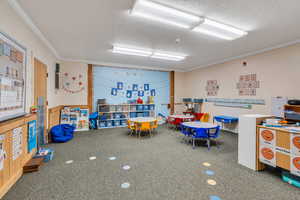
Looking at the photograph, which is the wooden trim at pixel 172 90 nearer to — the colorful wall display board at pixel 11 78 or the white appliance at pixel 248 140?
the white appliance at pixel 248 140

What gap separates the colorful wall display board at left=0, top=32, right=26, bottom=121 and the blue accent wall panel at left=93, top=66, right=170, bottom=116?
3.66 m

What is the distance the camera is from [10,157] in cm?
210

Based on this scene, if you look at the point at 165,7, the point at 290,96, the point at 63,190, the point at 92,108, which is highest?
the point at 165,7

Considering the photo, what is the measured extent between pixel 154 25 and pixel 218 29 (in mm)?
1453

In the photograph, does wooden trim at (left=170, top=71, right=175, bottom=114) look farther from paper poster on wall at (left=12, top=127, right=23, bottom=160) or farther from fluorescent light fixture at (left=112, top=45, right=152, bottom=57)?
paper poster on wall at (left=12, top=127, right=23, bottom=160)

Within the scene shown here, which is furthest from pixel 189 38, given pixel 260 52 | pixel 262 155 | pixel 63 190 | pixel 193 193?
pixel 63 190

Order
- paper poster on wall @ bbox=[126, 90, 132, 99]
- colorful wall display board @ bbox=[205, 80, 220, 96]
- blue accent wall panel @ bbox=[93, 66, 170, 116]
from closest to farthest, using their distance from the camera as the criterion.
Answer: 1. colorful wall display board @ bbox=[205, 80, 220, 96]
2. blue accent wall panel @ bbox=[93, 66, 170, 116]
3. paper poster on wall @ bbox=[126, 90, 132, 99]

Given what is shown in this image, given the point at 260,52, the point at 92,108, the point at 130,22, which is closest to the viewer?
the point at 130,22

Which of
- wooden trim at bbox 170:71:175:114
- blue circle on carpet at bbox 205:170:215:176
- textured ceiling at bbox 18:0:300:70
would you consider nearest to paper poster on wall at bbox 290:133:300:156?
blue circle on carpet at bbox 205:170:215:176

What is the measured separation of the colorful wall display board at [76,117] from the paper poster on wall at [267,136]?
573 cm

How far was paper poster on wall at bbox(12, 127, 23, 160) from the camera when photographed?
219 cm

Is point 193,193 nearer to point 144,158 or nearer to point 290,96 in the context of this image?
point 144,158

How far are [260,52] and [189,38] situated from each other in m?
2.80

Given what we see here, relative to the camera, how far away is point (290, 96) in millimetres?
3752
